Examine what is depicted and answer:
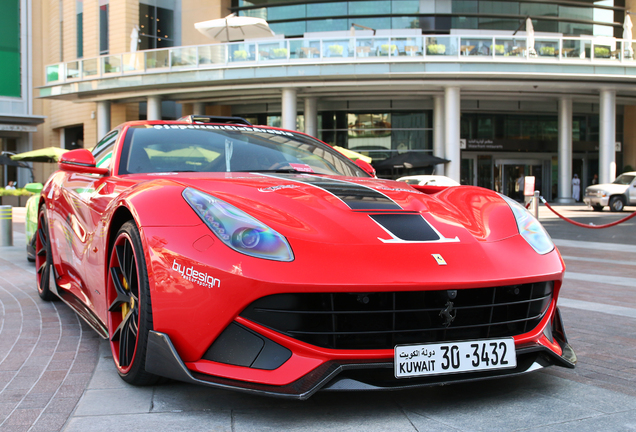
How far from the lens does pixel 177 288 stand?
2410mm

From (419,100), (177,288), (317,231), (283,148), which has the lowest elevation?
(177,288)

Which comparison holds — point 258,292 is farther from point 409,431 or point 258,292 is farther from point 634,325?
point 634,325

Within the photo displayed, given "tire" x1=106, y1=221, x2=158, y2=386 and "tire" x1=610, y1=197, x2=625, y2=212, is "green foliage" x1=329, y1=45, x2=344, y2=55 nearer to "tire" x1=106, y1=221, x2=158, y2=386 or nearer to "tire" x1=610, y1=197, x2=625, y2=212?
"tire" x1=610, y1=197, x2=625, y2=212

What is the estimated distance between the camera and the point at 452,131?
91.4ft

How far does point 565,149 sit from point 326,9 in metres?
14.5

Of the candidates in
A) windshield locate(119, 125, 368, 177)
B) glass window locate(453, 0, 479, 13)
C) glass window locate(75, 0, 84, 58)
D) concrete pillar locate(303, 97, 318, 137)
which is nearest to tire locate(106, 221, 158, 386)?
windshield locate(119, 125, 368, 177)

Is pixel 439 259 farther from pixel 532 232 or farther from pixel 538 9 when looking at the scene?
pixel 538 9

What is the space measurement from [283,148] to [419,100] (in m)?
28.4

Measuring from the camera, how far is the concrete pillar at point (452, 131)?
27188 millimetres

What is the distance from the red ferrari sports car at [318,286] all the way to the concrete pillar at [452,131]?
987 inches

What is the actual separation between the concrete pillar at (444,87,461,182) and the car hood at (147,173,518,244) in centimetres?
2499

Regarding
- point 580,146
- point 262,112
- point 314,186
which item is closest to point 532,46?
point 580,146

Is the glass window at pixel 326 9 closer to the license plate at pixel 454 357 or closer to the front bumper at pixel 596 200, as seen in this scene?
the front bumper at pixel 596 200

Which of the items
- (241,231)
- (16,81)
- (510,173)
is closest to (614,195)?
(510,173)
